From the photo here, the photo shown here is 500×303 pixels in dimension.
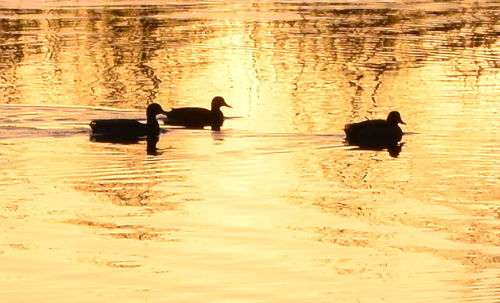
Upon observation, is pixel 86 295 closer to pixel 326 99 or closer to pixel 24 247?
pixel 24 247

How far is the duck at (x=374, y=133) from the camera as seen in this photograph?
2211cm

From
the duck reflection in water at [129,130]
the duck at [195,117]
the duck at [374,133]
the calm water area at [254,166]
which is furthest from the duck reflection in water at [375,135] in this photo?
the duck reflection in water at [129,130]

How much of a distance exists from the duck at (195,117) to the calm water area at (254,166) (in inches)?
6.5

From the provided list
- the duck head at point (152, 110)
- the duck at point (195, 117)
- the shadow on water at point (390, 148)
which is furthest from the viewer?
the duck at point (195, 117)

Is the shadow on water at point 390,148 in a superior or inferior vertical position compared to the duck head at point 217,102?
inferior

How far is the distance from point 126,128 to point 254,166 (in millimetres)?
3901

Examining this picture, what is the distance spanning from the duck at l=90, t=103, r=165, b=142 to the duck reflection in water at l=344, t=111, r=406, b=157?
3.19m

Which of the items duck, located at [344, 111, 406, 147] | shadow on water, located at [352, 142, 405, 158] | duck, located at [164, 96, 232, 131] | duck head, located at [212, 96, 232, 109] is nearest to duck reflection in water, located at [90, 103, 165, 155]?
duck, located at [164, 96, 232, 131]

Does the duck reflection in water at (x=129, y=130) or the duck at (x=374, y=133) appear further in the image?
the duck reflection in water at (x=129, y=130)

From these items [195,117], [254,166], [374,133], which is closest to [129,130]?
→ [195,117]

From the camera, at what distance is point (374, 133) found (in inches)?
887

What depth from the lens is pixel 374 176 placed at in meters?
19.4

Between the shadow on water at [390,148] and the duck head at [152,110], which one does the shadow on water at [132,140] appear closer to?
the duck head at [152,110]

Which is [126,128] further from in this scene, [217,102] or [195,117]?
[217,102]
